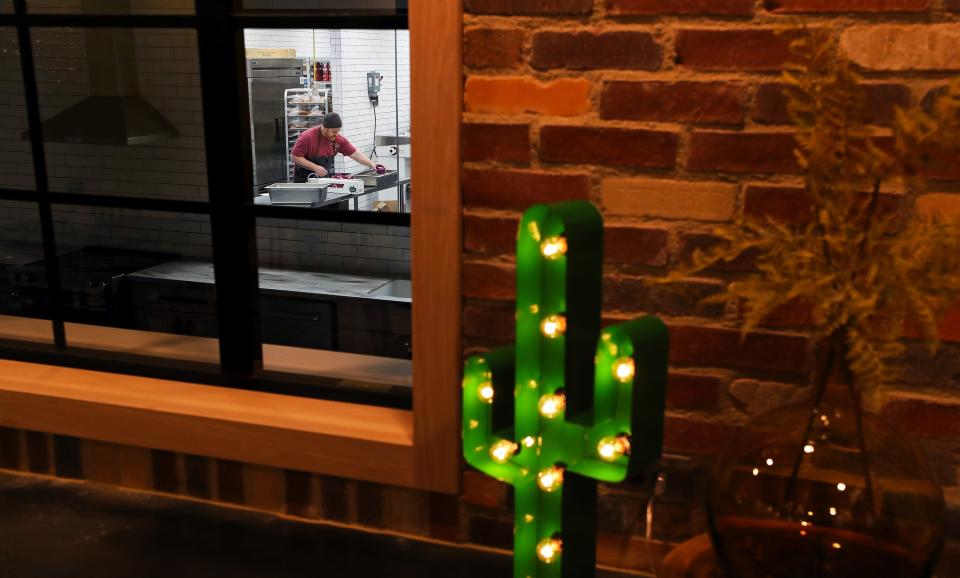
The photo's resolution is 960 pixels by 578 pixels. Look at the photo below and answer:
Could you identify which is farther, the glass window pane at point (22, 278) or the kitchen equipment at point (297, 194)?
the kitchen equipment at point (297, 194)

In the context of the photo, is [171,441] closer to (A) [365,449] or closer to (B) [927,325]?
(A) [365,449]

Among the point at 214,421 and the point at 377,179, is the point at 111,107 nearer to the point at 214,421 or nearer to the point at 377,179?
the point at 377,179

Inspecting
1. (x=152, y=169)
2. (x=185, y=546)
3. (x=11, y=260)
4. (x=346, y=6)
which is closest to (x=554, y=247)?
(x=185, y=546)

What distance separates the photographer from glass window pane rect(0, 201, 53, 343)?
2.18 metres

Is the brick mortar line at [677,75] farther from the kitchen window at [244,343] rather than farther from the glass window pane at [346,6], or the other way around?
the glass window pane at [346,6]

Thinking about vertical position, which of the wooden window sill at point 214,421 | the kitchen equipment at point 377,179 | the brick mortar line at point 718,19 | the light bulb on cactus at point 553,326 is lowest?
the wooden window sill at point 214,421

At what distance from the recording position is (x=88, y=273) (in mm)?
4234

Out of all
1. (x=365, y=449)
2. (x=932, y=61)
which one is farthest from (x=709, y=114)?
(x=365, y=449)

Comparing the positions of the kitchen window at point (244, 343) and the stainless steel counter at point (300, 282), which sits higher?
the kitchen window at point (244, 343)

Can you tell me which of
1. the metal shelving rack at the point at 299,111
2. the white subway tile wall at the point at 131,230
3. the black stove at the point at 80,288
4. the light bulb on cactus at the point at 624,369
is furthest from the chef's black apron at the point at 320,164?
the light bulb on cactus at the point at 624,369

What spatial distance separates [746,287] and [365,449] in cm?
85

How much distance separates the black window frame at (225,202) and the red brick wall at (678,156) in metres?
0.24

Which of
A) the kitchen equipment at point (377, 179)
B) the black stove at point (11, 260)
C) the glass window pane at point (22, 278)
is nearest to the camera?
the glass window pane at point (22, 278)

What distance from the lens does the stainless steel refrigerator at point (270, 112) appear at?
6.20 m
